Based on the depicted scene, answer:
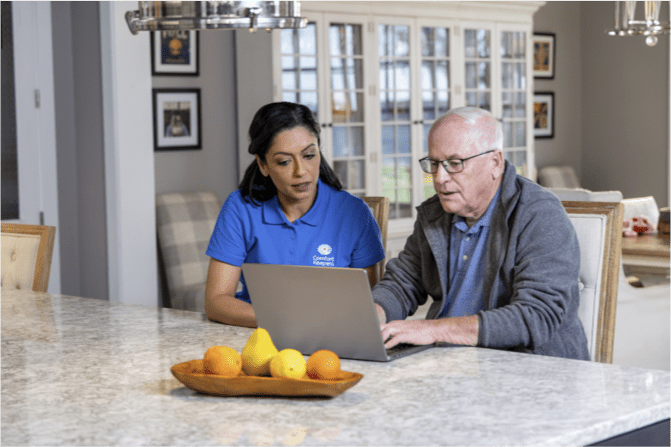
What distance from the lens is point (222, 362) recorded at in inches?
51.9

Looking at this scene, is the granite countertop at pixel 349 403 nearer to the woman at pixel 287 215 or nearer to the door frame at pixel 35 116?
the woman at pixel 287 215

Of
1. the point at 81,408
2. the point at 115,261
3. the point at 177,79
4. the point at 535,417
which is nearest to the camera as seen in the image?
the point at 535,417

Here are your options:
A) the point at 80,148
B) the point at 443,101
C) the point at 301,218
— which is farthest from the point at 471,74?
the point at 301,218

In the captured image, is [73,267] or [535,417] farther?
[73,267]

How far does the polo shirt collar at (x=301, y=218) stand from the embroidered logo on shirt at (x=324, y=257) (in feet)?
0.23

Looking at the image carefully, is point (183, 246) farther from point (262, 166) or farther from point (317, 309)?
point (317, 309)

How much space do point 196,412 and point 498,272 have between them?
2.79 ft

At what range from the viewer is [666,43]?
7520 millimetres

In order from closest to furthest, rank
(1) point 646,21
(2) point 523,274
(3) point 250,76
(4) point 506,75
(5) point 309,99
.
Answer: (2) point 523,274
(1) point 646,21
(3) point 250,76
(5) point 309,99
(4) point 506,75

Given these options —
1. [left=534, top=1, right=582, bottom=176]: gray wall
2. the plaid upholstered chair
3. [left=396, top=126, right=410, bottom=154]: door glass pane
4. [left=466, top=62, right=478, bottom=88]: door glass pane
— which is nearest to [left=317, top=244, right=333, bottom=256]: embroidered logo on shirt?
the plaid upholstered chair

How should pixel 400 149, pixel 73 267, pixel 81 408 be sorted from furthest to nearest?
pixel 400 149 → pixel 73 267 → pixel 81 408

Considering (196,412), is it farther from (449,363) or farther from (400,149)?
(400,149)

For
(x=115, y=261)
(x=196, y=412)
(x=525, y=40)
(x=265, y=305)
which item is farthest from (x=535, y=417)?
(x=525, y=40)

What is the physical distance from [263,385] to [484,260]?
79 centimetres
